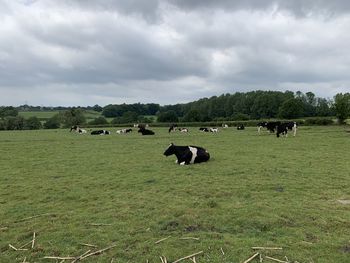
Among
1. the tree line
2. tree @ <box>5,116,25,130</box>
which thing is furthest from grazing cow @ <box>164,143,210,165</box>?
tree @ <box>5,116,25,130</box>

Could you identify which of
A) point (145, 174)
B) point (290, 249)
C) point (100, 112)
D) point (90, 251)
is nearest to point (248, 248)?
point (290, 249)

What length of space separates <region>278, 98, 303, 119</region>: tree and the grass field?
91900mm

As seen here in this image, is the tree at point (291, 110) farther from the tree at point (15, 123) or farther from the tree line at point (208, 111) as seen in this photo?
the tree at point (15, 123)

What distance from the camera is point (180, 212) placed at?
30.6ft

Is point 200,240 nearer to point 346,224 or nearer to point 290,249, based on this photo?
point 290,249

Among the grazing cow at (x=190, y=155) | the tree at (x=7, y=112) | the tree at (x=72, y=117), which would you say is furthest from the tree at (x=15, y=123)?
the grazing cow at (x=190, y=155)

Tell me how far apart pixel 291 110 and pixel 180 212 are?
3984 inches

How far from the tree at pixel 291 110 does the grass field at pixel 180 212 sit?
3618 inches

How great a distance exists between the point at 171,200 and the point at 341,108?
63.1m

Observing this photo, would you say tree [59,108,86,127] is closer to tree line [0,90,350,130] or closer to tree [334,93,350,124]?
tree line [0,90,350,130]

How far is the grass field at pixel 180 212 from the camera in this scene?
280 inches

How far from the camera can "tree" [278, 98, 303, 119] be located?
105 m

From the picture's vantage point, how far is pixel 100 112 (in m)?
154

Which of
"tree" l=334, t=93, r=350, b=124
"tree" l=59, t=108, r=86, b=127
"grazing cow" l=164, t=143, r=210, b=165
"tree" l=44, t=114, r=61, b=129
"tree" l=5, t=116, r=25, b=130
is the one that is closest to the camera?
"grazing cow" l=164, t=143, r=210, b=165
